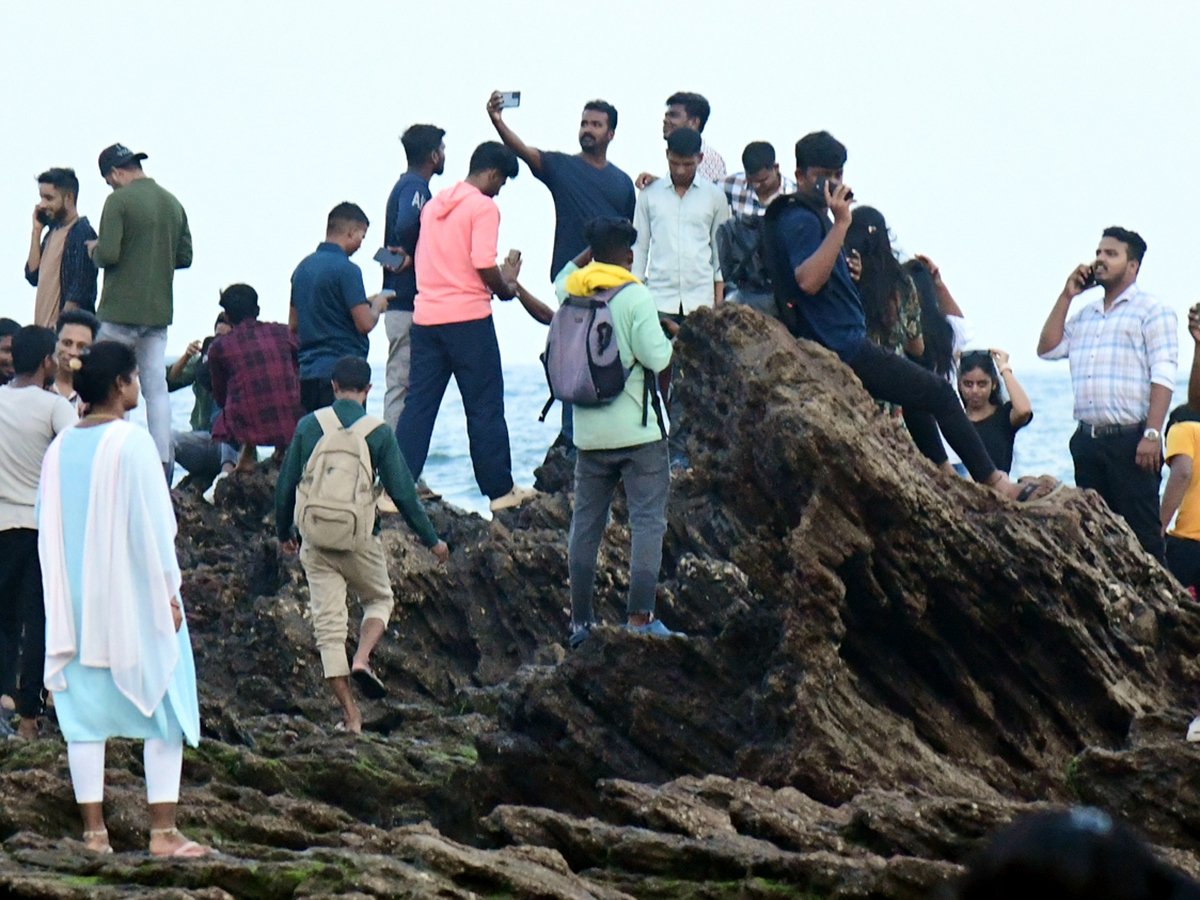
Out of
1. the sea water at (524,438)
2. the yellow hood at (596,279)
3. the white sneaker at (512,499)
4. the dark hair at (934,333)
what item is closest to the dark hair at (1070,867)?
the yellow hood at (596,279)

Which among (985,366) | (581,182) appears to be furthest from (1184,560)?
(581,182)

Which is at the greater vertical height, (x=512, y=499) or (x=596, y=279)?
(x=596, y=279)

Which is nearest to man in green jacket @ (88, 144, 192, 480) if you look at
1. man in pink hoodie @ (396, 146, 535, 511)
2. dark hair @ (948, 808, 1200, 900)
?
man in pink hoodie @ (396, 146, 535, 511)

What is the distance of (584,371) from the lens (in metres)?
9.00

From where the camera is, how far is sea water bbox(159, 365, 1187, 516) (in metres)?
44.6

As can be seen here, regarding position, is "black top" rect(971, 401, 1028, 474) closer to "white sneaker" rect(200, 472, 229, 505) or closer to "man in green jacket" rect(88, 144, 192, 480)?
"man in green jacket" rect(88, 144, 192, 480)

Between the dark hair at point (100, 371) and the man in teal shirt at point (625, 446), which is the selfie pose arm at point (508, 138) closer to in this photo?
the man in teal shirt at point (625, 446)

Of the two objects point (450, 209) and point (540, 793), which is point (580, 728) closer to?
point (540, 793)

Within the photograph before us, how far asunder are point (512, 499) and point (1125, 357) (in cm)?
458

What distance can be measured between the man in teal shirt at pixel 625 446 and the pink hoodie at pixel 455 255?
246 centimetres

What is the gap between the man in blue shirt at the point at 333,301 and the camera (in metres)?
12.5

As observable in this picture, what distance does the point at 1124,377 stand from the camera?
10.8m

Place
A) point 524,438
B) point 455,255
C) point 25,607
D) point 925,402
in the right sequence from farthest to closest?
point 524,438 < point 455,255 < point 25,607 < point 925,402

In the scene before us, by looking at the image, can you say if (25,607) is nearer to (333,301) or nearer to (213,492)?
(333,301)
